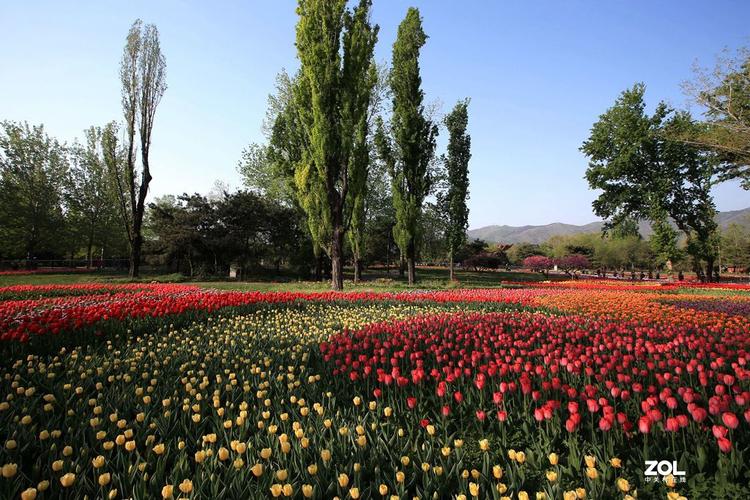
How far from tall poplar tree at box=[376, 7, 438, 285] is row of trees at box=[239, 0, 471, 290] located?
2.4 inches

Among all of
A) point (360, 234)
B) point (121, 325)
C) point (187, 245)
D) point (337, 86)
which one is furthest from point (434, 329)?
point (187, 245)

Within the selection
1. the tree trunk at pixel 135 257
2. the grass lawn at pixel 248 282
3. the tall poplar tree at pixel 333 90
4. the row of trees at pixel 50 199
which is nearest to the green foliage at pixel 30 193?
→ the row of trees at pixel 50 199

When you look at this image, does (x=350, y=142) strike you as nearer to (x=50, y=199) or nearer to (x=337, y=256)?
(x=337, y=256)

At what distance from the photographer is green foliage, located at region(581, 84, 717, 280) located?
3145cm

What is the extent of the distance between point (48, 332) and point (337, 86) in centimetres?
1557

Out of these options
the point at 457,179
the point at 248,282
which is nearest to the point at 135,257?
the point at 248,282

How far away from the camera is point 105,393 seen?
3654 millimetres

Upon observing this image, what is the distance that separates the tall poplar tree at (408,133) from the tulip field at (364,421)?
56.0 ft

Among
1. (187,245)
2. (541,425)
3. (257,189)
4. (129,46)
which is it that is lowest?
(541,425)

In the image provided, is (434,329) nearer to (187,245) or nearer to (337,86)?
(337,86)

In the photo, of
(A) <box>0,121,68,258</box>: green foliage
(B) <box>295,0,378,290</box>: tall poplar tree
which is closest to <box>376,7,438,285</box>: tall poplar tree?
(B) <box>295,0,378,290</box>: tall poplar tree

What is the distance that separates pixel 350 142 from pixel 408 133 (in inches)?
240

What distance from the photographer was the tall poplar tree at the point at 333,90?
57.5 ft

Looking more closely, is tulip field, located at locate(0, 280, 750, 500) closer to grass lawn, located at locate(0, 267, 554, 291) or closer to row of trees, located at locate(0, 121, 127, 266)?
grass lawn, located at locate(0, 267, 554, 291)
